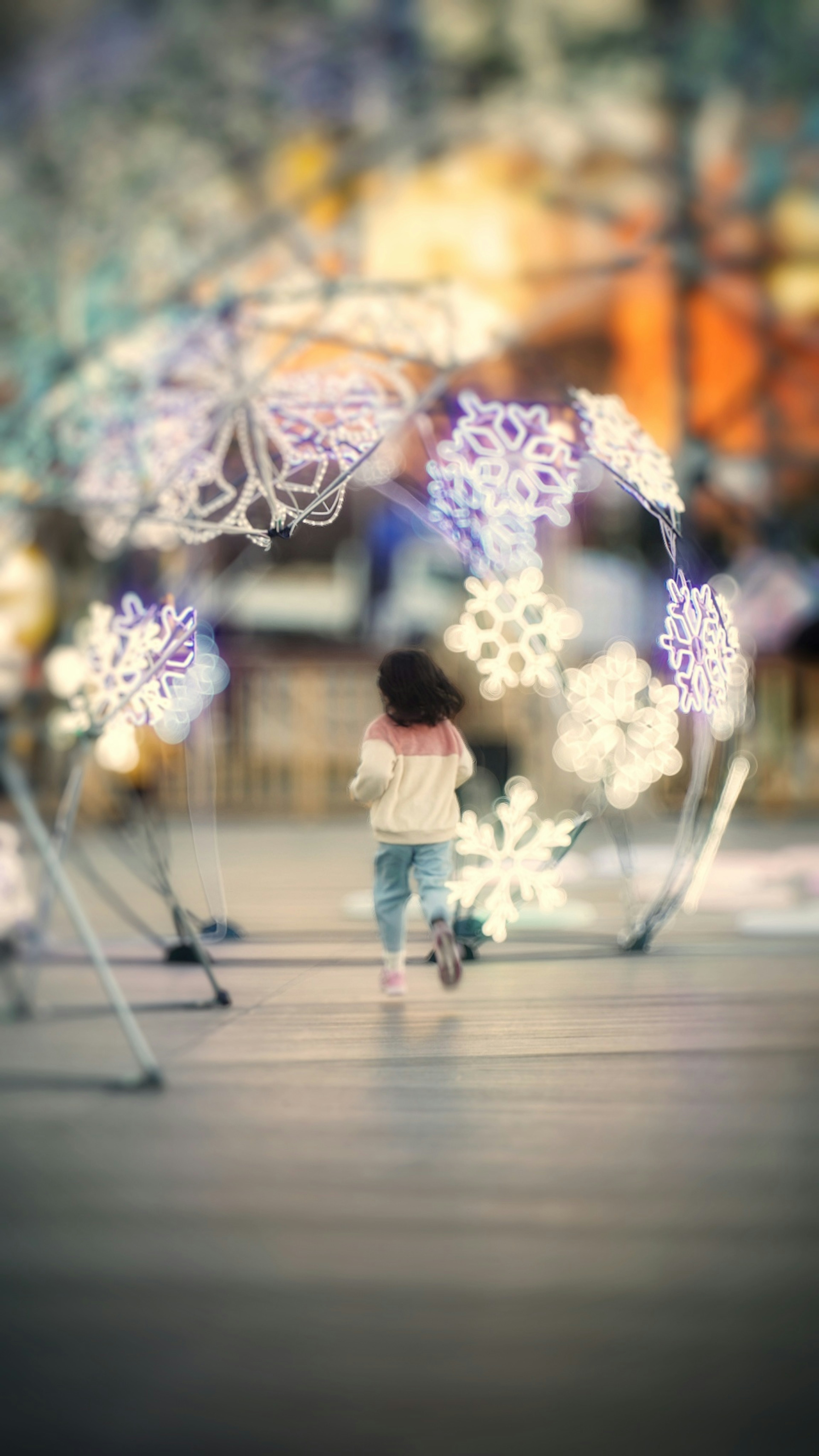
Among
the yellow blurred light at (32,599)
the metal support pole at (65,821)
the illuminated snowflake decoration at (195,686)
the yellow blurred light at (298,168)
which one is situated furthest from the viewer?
the yellow blurred light at (298,168)

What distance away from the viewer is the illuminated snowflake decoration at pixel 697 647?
21.5 ft

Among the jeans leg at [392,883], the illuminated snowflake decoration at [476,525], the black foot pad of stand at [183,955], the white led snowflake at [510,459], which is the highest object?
the white led snowflake at [510,459]

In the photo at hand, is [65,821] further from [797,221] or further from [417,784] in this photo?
[797,221]

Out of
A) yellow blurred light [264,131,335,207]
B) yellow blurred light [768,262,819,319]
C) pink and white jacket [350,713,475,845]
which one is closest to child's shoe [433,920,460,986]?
pink and white jacket [350,713,475,845]

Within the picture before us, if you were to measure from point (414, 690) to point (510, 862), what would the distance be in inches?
41.3

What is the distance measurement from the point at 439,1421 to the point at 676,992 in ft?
13.9

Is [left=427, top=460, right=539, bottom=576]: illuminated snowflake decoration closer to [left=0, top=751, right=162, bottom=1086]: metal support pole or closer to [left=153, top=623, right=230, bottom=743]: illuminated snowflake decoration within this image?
[left=153, top=623, right=230, bottom=743]: illuminated snowflake decoration

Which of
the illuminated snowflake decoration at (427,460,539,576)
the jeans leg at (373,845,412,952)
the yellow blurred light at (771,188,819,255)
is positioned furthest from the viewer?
the yellow blurred light at (771,188,819,255)

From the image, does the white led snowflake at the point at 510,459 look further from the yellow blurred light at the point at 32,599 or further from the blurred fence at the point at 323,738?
the yellow blurred light at the point at 32,599

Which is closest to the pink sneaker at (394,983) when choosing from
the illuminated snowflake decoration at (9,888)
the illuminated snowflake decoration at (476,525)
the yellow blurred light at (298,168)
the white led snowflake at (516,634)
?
the white led snowflake at (516,634)

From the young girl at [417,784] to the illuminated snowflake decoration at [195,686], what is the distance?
128 cm

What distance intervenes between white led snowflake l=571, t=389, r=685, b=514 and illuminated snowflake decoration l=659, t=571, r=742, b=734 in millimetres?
394

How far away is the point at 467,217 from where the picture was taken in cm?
Result: 2200

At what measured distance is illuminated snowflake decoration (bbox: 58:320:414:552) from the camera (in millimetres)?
6887
